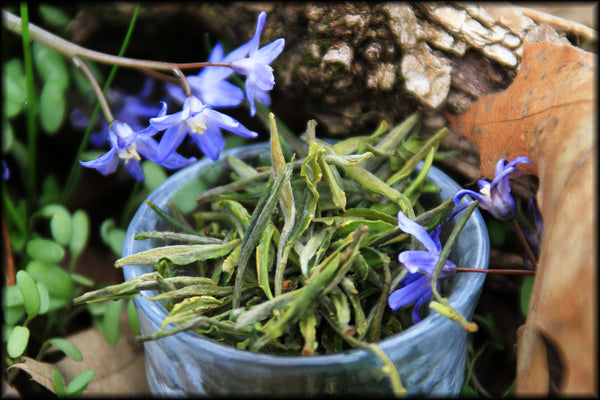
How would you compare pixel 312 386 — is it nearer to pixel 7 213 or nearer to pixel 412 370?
pixel 412 370

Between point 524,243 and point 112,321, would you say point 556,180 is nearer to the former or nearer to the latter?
point 524,243

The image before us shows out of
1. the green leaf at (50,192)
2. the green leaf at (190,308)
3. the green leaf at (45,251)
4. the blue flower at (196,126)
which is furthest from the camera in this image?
the green leaf at (50,192)

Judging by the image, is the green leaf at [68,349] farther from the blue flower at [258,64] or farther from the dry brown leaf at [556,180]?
the dry brown leaf at [556,180]

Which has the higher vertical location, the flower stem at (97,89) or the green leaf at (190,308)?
the flower stem at (97,89)

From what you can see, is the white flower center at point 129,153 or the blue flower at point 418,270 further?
the white flower center at point 129,153

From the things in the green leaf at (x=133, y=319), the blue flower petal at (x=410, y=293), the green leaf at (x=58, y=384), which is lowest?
the green leaf at (x=58, y=384)

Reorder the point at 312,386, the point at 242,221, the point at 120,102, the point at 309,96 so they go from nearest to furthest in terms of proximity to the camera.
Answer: the point at 312,386 < the point at 242,221 < the point at 309,96 < the point at 120,102

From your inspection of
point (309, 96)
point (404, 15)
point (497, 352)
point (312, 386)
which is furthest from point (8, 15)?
point (497, 352)

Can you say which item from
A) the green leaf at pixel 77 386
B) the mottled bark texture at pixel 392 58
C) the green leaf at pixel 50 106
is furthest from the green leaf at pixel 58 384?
the mottled bark texture at pixel 392 58
